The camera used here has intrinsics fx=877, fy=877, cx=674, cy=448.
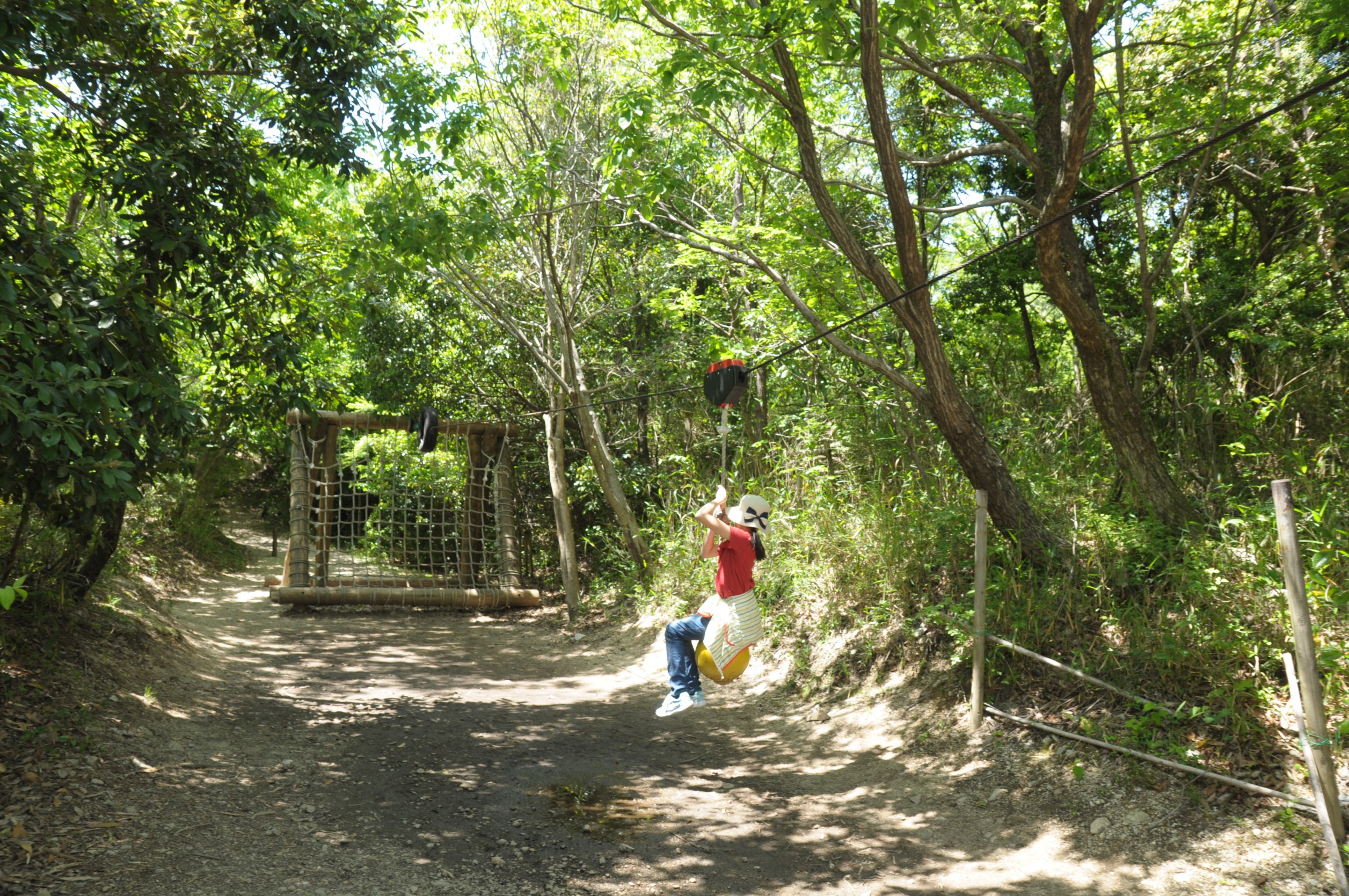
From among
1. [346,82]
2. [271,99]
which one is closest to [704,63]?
[346,82]

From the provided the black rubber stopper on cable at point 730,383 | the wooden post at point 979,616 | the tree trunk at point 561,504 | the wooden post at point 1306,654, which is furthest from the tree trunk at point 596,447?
the wooden post at point 1306,654

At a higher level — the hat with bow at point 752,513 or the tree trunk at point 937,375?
the tree trunk at point 937,375

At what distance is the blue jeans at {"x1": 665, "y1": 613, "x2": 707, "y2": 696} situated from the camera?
208 inches

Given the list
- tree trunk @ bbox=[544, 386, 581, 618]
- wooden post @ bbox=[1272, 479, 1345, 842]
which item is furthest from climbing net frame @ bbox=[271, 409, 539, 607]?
→ wooden post @ bbox=[1272, 479, 1345, 842]

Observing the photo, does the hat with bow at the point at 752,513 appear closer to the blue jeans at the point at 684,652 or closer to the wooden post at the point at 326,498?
the blue jeans at the point at 684,652

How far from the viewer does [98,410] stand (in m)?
3.80

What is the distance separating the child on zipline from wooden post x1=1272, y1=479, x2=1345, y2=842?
2.46m

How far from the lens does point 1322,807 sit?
133 inches

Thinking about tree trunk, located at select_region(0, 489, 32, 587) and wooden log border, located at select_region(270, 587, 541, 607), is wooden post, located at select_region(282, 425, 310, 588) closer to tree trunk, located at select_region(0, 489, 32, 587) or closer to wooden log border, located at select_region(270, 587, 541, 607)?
wooden log border, located at select_region(270, 587, 541, 607)

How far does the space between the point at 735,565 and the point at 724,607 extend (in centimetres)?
24

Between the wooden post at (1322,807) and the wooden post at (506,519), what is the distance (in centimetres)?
897

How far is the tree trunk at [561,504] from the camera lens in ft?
35.4

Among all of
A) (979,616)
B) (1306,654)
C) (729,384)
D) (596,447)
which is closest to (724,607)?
(979,616)

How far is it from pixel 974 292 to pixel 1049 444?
202cm
